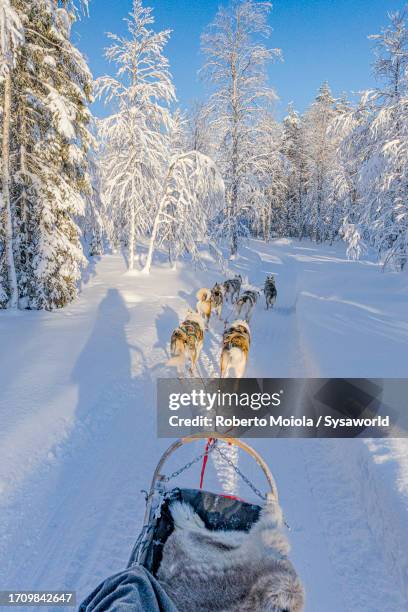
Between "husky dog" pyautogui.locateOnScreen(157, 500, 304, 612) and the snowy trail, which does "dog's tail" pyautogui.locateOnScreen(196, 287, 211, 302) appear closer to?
the snowy trail

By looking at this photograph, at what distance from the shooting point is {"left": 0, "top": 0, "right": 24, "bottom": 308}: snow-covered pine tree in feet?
27.0

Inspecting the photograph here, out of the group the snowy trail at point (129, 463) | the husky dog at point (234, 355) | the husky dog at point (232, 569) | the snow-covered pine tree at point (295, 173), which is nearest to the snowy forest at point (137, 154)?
the snowy trail at point (129, 463)

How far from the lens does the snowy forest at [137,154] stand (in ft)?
34.4

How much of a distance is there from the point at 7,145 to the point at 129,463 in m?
9.67

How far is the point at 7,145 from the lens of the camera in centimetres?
1005

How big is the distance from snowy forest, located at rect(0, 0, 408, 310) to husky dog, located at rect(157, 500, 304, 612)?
10.0 m

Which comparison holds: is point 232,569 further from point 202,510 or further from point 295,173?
point 295,173

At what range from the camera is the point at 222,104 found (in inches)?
830

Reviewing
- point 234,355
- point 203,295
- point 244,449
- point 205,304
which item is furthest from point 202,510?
point 203,295

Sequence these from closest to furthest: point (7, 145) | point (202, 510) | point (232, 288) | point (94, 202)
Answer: point (202, 510) → point (7, 145) → point (232, 288) → point (94, 202)

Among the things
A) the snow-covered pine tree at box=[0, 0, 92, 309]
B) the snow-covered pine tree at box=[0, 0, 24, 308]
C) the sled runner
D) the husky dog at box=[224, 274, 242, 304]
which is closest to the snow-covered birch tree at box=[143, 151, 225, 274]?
the husky dog at box=[224, 274, 242, 304]

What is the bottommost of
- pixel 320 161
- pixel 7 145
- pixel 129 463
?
pixel 129 463

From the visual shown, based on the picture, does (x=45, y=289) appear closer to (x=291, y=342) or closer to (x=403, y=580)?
(x=291, y=342)

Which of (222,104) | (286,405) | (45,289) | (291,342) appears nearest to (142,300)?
(45,289)
